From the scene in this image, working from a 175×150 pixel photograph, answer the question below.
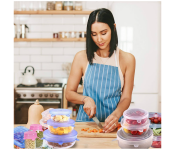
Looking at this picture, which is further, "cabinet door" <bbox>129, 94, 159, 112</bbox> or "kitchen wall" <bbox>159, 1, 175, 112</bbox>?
"kitchen wall" <bbox>159, 1, 175, 112</bbox>

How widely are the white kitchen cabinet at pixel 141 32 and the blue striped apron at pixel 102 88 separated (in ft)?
4.90

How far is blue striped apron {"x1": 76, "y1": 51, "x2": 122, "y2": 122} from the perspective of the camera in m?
1.74

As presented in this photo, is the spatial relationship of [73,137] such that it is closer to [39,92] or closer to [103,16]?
[103,16]

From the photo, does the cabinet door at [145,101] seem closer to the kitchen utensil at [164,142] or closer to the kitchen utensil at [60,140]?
the kitchen utensil at [164,142]

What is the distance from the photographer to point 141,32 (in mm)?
3186

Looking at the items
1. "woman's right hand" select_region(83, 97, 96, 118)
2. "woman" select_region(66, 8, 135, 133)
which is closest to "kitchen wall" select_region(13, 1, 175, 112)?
"woman" select_region(66, 8, 135, 133)

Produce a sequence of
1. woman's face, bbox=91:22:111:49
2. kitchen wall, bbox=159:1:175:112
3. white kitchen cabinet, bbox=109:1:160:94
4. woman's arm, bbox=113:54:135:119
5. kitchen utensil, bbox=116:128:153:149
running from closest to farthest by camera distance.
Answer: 1. kitchen utensil, bbox=116:128:153:149
2. woman's face, bbox=91:22:111:49
3. woman's arm, bbox=113:54:135:119
4. white kitchen cabinet, bbox=109:1:160:94
5. kitchen wall, bbox=159:1:175:112

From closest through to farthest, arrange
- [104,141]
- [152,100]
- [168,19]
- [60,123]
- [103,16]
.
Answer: [60,123] → [104,141] → [103,16] → [152,100] → [168,19]

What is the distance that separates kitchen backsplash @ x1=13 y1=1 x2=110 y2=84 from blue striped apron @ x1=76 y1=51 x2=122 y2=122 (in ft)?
6.99

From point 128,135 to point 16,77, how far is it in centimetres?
320

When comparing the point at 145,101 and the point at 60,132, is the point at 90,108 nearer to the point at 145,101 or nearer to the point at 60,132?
the point at 60,132

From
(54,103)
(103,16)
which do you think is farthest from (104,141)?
(54,103)

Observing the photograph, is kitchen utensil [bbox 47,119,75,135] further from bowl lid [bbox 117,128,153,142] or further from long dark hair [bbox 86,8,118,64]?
long dark hair [bbox 86,8,118,64]

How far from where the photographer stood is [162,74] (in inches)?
145
